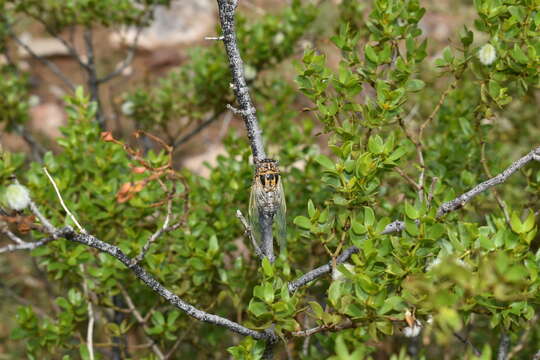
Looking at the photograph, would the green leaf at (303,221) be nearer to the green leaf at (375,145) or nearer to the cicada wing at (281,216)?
the cicada wing at (281,216)

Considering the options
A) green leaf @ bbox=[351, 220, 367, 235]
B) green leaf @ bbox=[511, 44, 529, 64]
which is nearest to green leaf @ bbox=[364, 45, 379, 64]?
green leaf @ bbox=[511, 44, 529, 64]

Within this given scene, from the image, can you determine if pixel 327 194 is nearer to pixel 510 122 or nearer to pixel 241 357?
pixel 241 357

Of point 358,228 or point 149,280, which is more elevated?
point 358,228

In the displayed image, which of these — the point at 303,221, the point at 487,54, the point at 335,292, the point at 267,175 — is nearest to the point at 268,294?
the point at 335,292

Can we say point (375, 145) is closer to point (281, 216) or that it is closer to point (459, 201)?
point (459, 201)

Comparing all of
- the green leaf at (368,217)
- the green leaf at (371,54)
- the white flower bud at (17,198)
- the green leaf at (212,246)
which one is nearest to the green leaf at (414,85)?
the green leaf at (371,54)

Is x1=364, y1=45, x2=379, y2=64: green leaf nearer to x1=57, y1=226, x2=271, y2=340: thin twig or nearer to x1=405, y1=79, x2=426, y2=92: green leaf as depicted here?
x1=405, y1=79, x2=426, y2=92: green leaf
